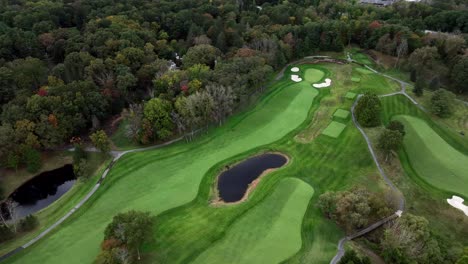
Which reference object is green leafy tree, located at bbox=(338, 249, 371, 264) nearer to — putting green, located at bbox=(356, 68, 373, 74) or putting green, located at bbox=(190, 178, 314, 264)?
putting green, located at bbox=(190, 178, 314, 264)

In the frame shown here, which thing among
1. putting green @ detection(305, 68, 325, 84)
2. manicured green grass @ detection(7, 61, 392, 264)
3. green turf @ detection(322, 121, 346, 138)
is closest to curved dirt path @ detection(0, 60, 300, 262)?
manicured green grass @ detection(7, 61, 392, 264)

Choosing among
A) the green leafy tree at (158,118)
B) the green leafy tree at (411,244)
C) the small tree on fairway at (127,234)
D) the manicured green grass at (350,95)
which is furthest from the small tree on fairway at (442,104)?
the small tree on fairway at (127,234)

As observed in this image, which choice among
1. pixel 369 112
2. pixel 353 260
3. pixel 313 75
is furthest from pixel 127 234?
pixel 313 75

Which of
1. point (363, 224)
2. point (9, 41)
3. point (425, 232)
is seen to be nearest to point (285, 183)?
point (363, 224)

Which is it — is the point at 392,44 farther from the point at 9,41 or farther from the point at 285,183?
the point at 9,41

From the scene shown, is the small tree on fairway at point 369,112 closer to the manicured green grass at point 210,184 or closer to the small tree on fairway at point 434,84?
the manicured green grass at point 210,184

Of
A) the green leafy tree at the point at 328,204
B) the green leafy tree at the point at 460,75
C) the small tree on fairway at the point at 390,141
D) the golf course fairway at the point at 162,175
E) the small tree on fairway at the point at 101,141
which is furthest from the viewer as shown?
the green leafy tree at the point at 460,75
